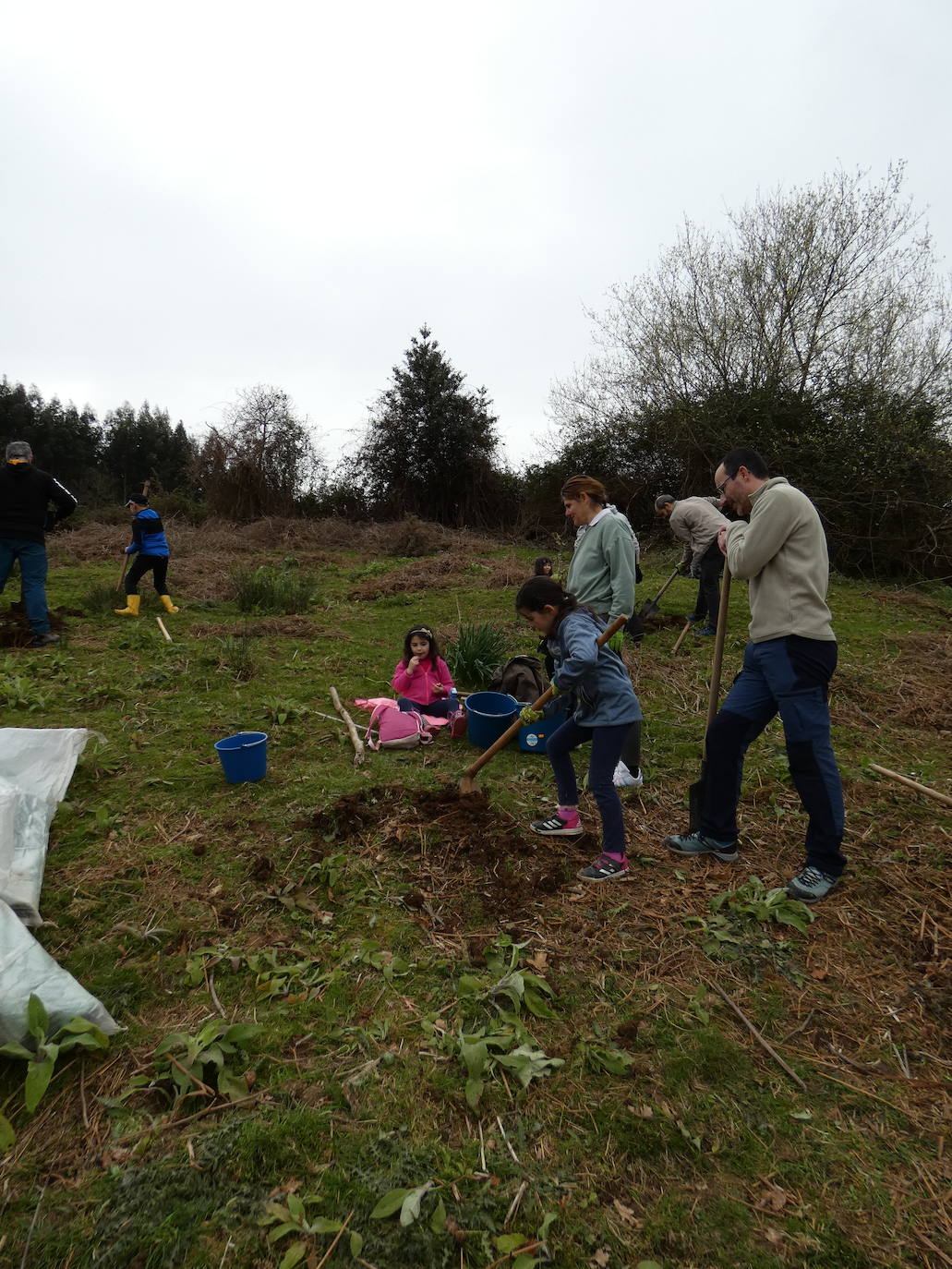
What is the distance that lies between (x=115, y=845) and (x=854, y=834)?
13.1ft

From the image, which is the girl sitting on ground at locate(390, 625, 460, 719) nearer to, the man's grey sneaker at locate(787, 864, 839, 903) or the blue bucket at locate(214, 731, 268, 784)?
the blue bucket at locate(214, 731, 268, 784)

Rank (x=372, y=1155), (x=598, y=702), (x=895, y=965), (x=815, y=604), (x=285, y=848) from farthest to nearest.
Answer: (x=285, y=848)
(x=598, y=702)
(x=815, y=604)
(x=895, y=965)
(x=372, y=1155)

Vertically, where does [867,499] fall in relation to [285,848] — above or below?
above

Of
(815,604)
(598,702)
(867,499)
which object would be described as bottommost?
(598,702)

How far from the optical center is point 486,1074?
2.18 metres

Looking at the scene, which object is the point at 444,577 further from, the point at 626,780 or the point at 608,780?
the point at 608,780

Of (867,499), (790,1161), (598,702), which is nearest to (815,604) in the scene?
(598,702)

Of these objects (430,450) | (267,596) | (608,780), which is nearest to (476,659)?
(608,780)

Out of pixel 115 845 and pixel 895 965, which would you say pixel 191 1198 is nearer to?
pixel 115 845

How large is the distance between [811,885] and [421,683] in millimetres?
3258

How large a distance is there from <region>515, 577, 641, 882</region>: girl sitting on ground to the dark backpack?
183 centimetres

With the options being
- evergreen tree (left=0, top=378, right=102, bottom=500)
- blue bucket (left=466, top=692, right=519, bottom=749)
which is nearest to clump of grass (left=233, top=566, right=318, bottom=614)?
blue bucket (left=466, top=692, right=519, bottom=749)

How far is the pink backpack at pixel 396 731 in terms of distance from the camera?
16.2ft

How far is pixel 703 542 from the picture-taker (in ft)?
26.3
